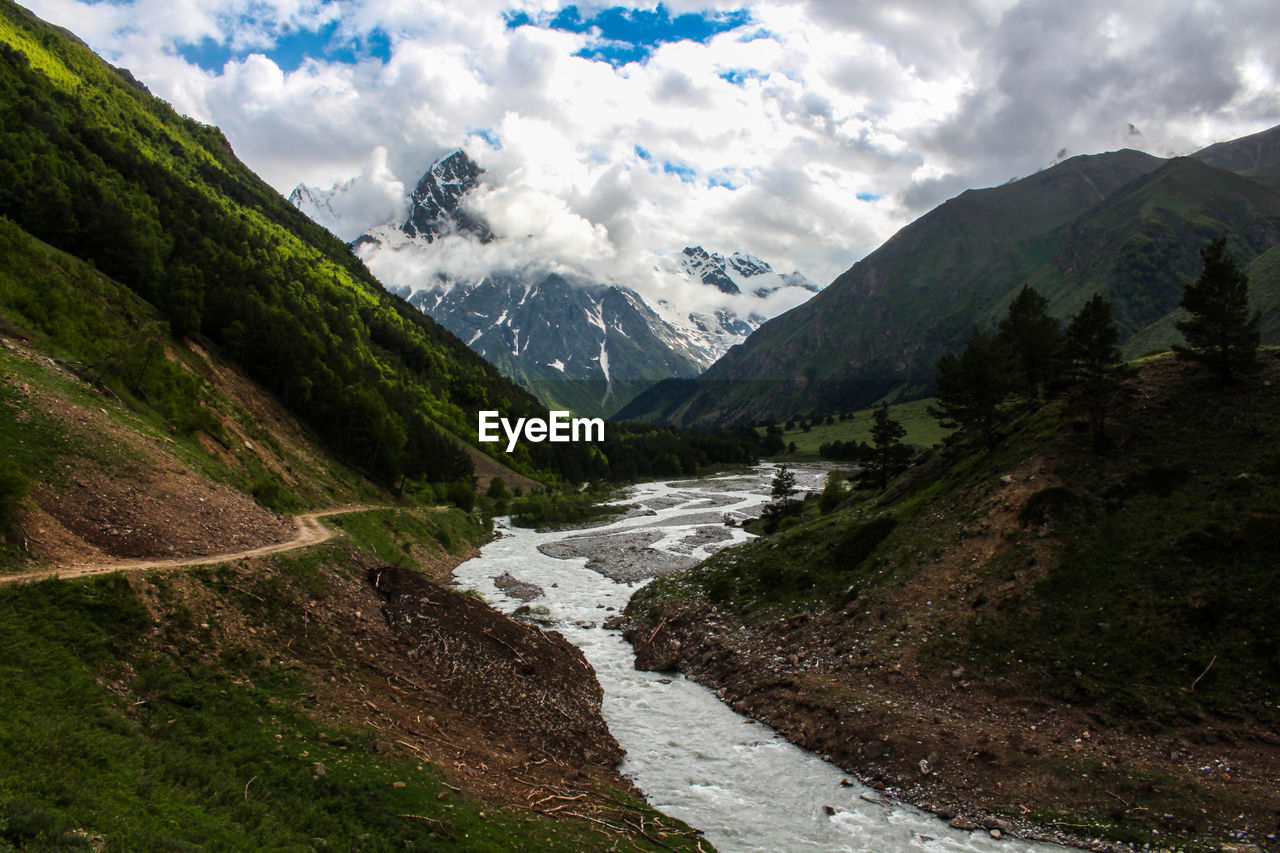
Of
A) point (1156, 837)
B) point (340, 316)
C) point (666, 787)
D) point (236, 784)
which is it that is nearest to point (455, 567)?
point (666, 787)

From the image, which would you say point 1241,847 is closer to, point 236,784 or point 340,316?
point 236,784

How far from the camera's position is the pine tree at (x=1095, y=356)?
40594 mm

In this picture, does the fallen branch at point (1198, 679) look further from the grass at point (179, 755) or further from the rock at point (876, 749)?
the grass at point (179, 755)

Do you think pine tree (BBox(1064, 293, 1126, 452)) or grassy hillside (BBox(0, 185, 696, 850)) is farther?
pine tree (BBox(1064, 293, 1126, 452))

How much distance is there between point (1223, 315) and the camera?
38.8 meters

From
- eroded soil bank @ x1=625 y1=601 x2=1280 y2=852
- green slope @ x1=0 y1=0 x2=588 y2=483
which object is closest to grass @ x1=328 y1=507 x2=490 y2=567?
green slope @ x1=0 y1=0 x2=588 y2=483

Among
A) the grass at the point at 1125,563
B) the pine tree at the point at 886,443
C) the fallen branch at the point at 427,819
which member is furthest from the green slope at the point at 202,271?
the fallen branch at the point at 427,819

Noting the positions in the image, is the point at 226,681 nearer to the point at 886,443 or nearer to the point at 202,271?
the point at 886,443

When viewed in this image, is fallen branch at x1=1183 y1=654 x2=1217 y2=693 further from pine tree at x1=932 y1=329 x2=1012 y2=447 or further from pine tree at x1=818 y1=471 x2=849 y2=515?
pine tree at x1=818 y1=471 x2=849 y2=515

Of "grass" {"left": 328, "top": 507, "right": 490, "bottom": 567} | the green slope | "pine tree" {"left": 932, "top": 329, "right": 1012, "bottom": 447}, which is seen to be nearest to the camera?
"pine tree" {"left": 932, "top": 329, "right": 1012, "bottom": 447}

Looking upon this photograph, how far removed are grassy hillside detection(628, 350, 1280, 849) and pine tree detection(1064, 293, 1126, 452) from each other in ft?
4.97

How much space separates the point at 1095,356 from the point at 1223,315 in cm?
681

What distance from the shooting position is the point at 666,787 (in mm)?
25625

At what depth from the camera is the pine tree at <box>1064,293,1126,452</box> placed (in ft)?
133
